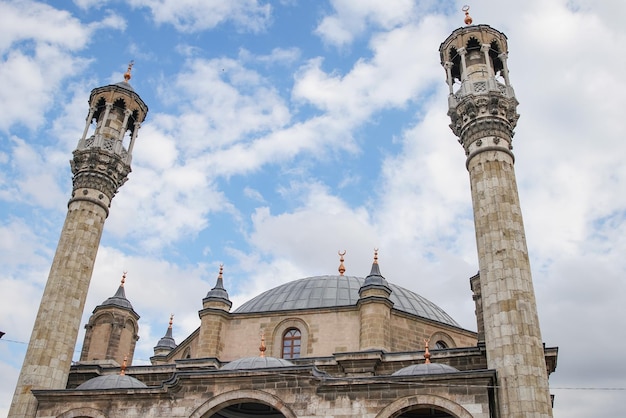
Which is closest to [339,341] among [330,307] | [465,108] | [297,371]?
[330,307]

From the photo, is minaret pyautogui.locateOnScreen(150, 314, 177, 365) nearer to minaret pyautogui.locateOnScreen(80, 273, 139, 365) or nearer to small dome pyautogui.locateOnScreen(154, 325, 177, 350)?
small dome pyautogui.locateOnScreen(154, 325, 177, 350)

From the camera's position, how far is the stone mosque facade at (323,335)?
1310cm

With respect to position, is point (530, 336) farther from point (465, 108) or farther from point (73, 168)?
point (73, 168)


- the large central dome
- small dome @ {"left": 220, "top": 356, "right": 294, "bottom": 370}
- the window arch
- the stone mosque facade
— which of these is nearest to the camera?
the stone mosque facade

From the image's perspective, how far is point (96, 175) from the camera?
20.3m

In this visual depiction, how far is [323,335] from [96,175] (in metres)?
9.42

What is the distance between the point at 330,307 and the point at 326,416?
6.83 meters

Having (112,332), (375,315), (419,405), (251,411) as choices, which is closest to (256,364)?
(251,411)

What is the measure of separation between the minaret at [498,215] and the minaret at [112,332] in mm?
13512

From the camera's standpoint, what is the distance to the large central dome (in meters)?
20.9

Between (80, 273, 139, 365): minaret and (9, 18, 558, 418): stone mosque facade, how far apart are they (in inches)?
2.1

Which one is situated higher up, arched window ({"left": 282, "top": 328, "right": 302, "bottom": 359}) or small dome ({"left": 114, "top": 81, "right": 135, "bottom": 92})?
small dome ({"left": 114, "top": 81, "right": 135, "bottom": 92})

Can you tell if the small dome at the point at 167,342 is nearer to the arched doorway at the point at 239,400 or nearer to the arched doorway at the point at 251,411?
the arched doorway at the point at 251,411

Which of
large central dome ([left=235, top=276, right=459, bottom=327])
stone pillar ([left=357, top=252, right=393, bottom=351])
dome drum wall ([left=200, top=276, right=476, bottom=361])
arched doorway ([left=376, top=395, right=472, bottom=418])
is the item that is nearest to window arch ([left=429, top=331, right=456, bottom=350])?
dome drum wall ([left=200, top=276, right=476, bottom=361])
